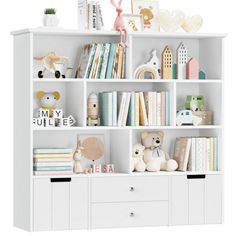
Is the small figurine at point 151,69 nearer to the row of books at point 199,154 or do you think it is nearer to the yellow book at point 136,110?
the yellow book at point 136,110

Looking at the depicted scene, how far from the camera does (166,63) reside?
7012 mm

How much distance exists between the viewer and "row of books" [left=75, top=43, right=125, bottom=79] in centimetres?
676

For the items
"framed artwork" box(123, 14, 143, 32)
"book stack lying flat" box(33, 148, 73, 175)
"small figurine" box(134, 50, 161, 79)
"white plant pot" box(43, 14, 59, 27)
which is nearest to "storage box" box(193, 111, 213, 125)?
"small figurine" box(134, 50, 161, 79)

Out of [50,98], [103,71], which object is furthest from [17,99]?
[103,71]

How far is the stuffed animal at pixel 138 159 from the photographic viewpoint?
6.91 meters

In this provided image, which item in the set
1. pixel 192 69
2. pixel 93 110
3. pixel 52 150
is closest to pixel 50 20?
pixel 93 110

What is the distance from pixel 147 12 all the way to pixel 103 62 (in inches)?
22.9

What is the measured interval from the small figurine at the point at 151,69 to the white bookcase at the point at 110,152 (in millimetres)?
89

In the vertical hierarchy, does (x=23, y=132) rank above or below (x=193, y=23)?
below

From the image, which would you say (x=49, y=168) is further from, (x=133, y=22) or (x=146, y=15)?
(x=146, y=15)

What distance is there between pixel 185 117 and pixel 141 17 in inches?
32.9

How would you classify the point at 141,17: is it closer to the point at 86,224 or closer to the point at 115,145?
the point at 115,145

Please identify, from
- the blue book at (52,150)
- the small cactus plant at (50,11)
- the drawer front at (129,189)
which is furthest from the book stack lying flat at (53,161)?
the small cactus plant at (50,11)

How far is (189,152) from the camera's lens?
7.04 meters
